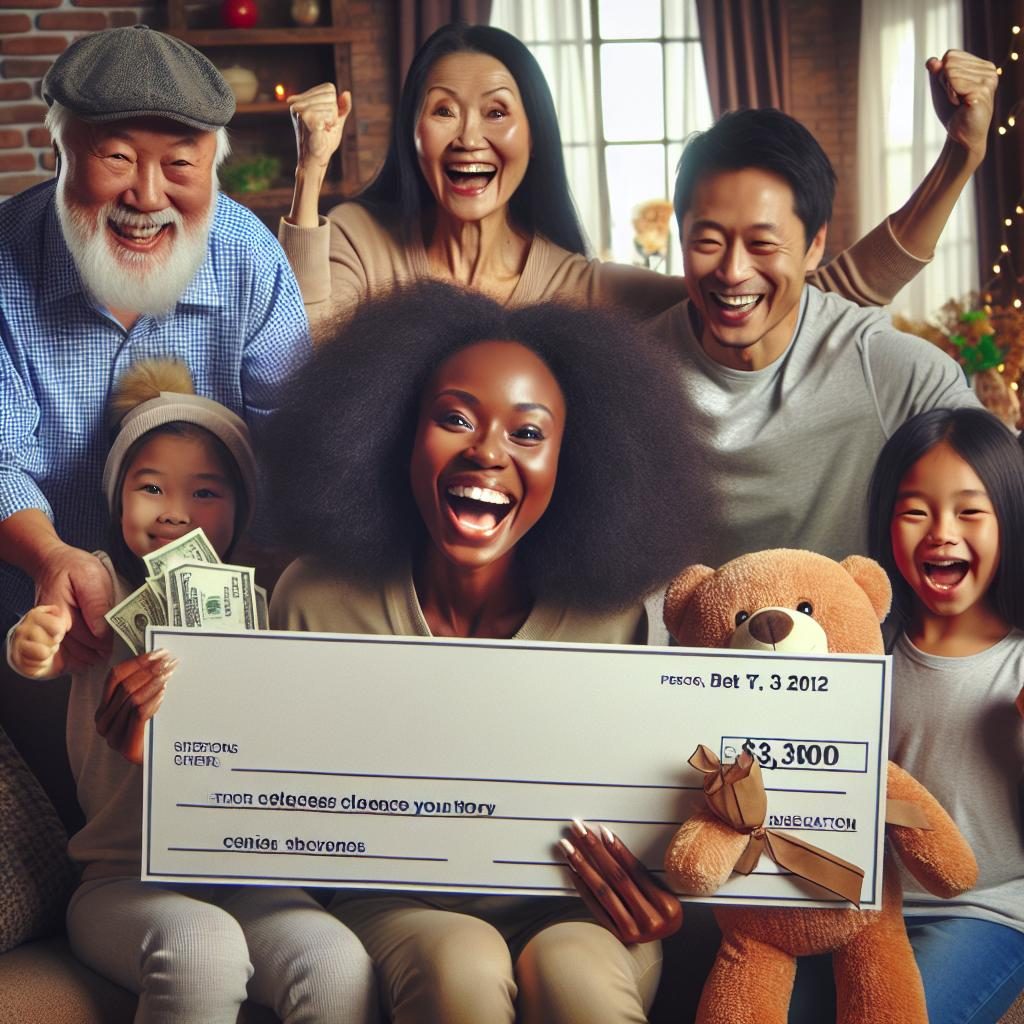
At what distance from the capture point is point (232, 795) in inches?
63.9

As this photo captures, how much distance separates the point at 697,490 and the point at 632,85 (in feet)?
17.9

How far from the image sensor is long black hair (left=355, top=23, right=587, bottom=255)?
214 centimetres

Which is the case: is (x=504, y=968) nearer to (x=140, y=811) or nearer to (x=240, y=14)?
(x=140, y=811)

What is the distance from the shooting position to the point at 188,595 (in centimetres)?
168

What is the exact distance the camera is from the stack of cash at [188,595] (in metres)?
1.68

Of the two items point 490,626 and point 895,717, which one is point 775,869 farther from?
point 490,626

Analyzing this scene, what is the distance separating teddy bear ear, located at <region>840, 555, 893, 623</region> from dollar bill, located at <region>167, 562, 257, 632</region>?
82 centimetres

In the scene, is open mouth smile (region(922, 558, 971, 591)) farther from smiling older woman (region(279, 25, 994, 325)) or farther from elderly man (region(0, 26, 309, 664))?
elderly man (region(0, 26, 309, 664))

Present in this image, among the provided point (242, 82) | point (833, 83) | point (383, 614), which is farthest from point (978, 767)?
point (833, 83)

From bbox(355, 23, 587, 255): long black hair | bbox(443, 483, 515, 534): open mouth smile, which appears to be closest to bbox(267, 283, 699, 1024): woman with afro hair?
bbox(443, 483, 515, 534): open mouth smile

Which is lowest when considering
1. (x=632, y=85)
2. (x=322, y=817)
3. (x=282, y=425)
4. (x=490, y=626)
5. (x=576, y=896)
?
(x=576, y=896)

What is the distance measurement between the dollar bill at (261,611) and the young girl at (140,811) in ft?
0.46

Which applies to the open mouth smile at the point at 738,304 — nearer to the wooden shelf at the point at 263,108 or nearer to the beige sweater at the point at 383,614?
the beige sweater at the point at 383,614

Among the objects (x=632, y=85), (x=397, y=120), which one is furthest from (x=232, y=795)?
(x=632, y=85)
